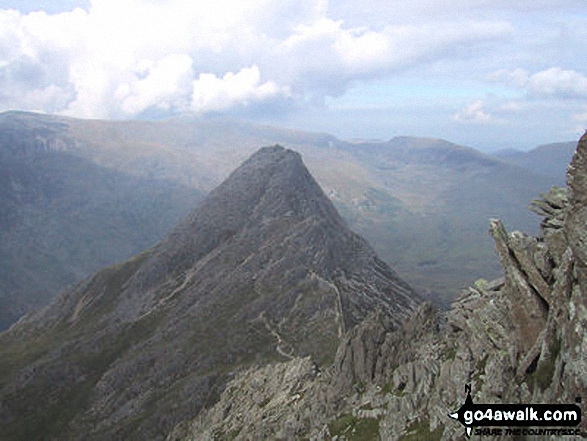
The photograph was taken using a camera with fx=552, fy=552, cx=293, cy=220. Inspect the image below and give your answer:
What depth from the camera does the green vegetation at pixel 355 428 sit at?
66.4 metres

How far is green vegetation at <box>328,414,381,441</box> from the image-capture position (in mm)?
66375

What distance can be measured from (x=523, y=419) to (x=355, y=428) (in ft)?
98.7

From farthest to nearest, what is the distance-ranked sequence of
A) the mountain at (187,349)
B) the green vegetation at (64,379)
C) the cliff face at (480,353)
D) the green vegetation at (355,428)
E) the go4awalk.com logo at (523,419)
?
the green vegetation at (64,379) < the mountain at (187,349) < the green vegetation at (355,428) < the cliff face at (480,353) < the go4awalk.com logo at (523,419)

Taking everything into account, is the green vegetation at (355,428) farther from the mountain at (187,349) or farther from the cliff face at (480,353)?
the mountain at (187,349)

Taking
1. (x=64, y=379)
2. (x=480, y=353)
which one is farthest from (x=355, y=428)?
(x=64, y=379)

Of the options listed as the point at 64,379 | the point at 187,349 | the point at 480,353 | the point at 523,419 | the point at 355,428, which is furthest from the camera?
the point at 64,379

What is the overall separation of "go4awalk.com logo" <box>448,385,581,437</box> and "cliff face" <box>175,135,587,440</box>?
0.73 meters

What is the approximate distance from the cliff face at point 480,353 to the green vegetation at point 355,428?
7.1 inches

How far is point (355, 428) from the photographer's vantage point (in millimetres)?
69750

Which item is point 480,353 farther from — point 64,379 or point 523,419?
point 64,379

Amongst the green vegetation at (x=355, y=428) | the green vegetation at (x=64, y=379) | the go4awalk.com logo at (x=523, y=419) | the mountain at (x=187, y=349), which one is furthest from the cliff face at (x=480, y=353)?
the green vegetation at (x=64, y=379)

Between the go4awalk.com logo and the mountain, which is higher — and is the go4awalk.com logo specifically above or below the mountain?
above

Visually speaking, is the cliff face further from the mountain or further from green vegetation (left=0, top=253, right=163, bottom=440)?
green vegetation (left=0, top=253, right=163, bottom=440)

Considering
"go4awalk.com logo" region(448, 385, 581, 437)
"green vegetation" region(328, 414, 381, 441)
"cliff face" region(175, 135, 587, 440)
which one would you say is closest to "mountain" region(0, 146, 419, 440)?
"cliff face" region(175, 135, 587, 440)
